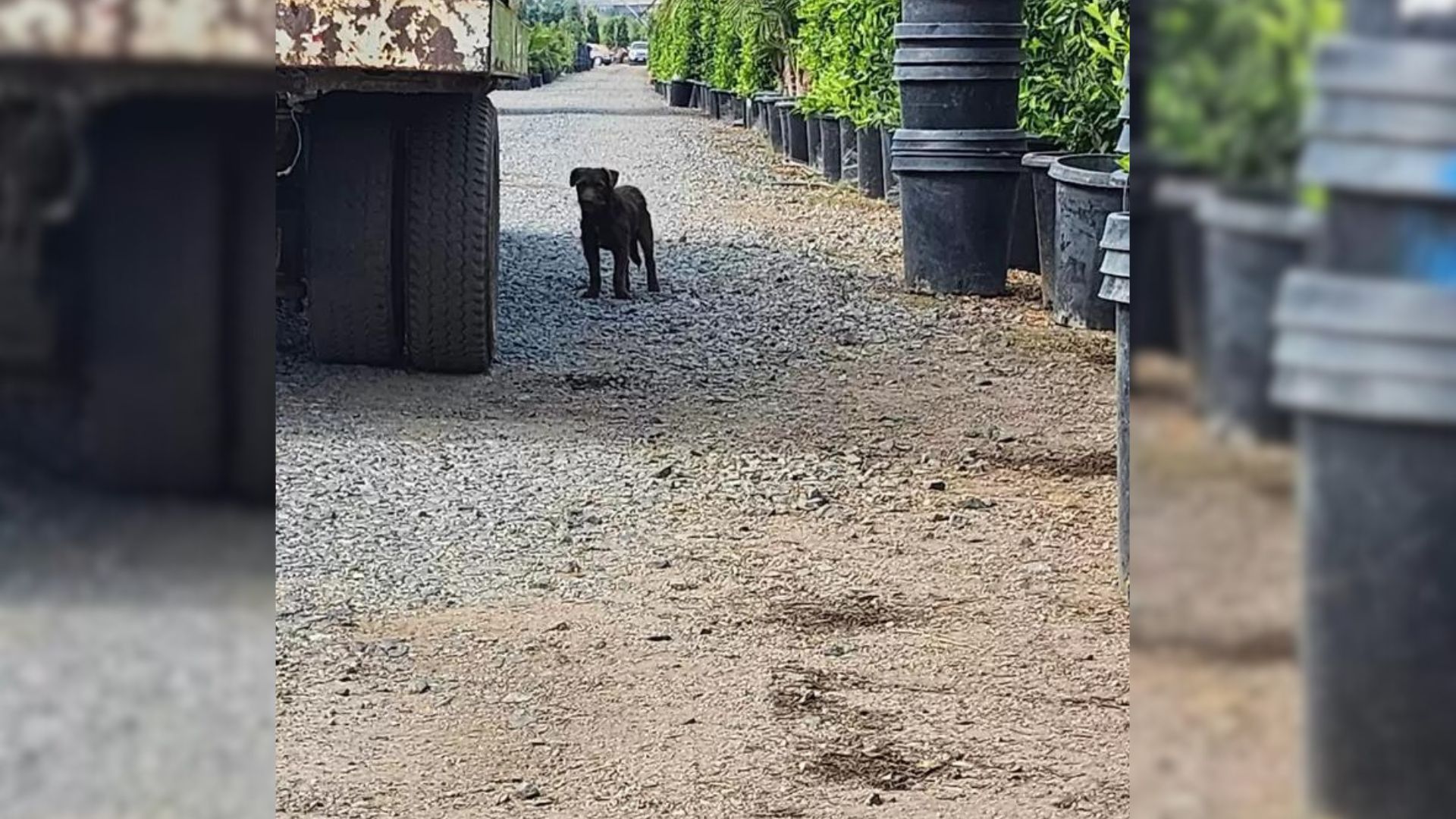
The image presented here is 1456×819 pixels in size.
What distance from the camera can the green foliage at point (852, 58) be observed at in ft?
28.4

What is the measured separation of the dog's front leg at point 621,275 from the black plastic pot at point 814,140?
5.86 meters

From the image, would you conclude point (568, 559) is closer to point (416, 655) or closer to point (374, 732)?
point (416, 655)

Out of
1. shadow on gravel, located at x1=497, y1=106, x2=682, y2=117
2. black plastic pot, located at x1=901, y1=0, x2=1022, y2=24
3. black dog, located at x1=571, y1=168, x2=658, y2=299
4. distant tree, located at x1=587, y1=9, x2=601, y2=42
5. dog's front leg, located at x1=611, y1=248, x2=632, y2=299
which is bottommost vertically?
dog's front leg, located at x1=611, y1=248, x2=632, y2=299

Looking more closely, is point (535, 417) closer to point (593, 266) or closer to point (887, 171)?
point (593, 266)

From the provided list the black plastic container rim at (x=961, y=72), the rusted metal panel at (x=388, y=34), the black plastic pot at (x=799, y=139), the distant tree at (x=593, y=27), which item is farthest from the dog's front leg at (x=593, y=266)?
the distant tree at (x=593, y=27)

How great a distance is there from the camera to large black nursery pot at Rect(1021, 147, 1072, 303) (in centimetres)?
566

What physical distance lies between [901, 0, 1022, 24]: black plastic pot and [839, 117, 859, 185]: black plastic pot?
14.1 ft

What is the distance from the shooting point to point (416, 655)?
2570 mm

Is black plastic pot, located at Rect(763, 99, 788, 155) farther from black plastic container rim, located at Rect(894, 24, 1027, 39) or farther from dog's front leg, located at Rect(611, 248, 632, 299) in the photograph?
dog's front leg, located at Rect(611, 248, 632, 299)

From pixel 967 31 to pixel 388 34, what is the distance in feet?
10.8
